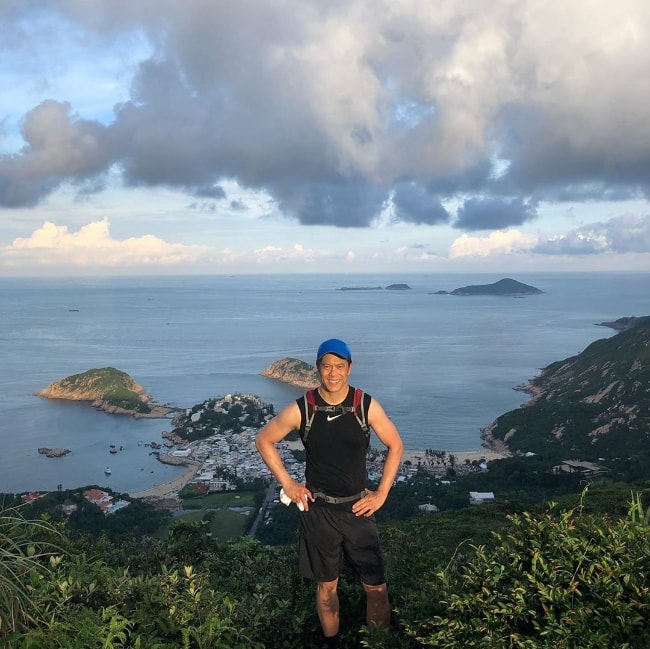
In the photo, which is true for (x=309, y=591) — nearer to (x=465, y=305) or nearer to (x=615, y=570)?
(x=615, y=570)

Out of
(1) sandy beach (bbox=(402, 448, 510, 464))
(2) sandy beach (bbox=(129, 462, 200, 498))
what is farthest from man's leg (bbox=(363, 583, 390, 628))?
(1) sandy beach (bbox=(402, 448, 510, 464))

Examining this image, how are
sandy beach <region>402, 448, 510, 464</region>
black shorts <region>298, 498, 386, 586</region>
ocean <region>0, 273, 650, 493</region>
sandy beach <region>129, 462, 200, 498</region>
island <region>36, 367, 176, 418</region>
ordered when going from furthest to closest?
island <region>36, 367, 176, 418</region> < ocean <region>0, 273, 650, 493</region> < sandy beach <region>402, 448, 510, 464</region> < sandy beach <region>129, 462, 200, 498</region> < black shorts <region>298, 498, 386, 586</region>

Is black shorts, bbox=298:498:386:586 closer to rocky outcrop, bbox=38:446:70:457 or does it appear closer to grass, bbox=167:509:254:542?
grass, bbox=167:509:254:542

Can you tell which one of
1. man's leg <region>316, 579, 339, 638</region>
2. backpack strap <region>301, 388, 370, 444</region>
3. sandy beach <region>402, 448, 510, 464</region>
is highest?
backpack strap <region>301, 388, 370, 444</region>

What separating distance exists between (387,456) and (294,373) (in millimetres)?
73197

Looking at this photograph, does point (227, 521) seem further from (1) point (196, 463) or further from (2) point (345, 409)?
(2) point (345, 409)

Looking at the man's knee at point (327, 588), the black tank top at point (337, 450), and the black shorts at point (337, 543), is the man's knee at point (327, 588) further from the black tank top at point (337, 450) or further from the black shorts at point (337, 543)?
the black tank top at point (337, 450)

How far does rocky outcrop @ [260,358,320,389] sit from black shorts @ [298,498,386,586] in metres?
70.4

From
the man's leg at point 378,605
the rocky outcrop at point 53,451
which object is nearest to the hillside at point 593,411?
the rocky outcrop at point 53,451

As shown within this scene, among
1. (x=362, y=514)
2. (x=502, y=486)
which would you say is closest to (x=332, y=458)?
(x=362, y=514)

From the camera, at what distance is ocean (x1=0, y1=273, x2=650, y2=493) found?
4897 cm

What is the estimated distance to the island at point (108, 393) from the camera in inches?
2438

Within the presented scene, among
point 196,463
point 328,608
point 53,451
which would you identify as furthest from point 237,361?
point 328,608

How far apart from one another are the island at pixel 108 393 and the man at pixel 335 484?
195 feet
